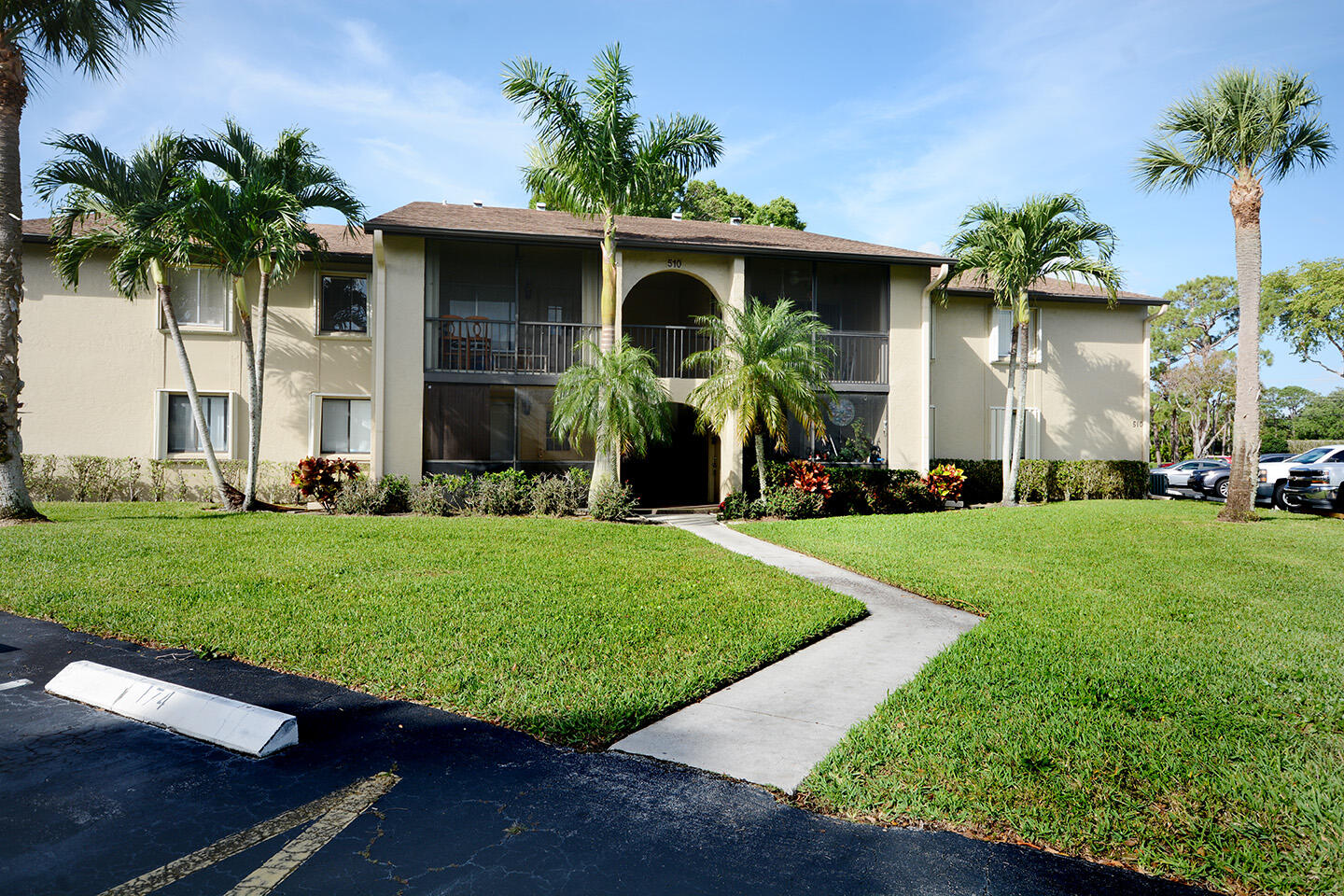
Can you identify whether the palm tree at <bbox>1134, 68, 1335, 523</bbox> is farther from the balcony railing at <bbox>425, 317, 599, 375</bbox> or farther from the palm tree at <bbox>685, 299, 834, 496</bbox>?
the balcony railing at <bbox>425, 317, 599, 375</bbox>

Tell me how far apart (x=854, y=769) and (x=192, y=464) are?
17706mm

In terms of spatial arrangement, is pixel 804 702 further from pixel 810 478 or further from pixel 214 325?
pixel 214 325

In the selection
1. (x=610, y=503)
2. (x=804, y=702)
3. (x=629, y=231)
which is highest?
(x=629, y=231)

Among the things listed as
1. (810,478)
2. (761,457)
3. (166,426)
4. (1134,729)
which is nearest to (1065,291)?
(810,478)

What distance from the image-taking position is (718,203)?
35406 millimetres

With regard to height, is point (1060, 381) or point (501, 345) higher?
point (501, 345)

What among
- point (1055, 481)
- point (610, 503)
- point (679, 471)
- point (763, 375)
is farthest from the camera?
point (679, 471)

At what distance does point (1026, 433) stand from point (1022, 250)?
5.65 meters

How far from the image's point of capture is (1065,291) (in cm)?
2061

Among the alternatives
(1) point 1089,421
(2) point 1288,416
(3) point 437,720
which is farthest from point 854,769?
(2) point 1288,416

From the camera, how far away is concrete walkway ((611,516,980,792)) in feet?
13.1

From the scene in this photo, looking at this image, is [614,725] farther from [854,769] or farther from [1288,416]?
[1288,416]

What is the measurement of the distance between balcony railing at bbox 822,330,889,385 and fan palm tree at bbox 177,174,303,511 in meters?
11.6

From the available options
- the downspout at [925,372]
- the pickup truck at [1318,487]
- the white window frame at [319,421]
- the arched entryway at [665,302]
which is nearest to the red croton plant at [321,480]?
the white window frame at [319,421]
